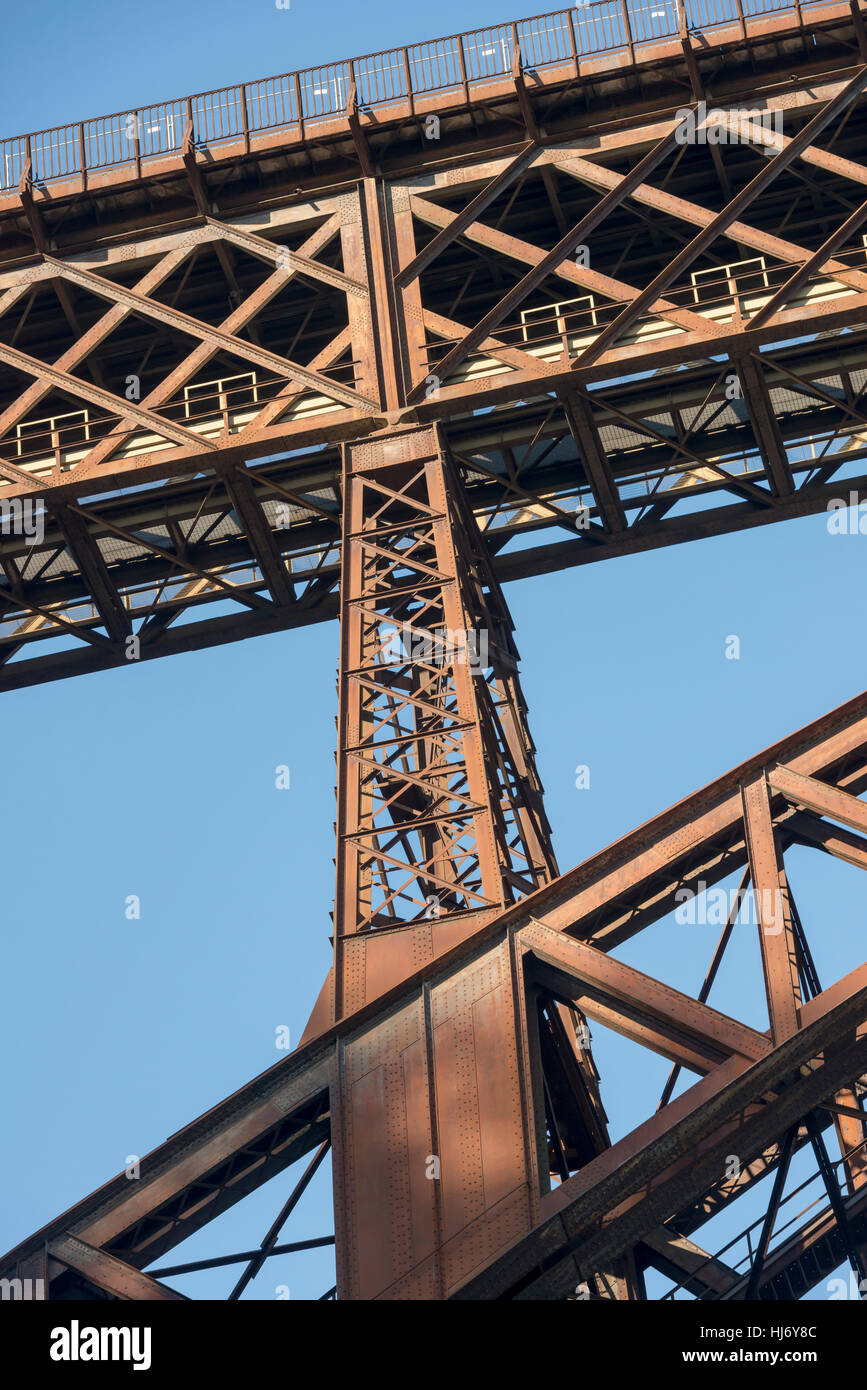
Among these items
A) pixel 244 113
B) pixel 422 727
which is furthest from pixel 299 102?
pixel 422 727

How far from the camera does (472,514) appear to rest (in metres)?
22.0

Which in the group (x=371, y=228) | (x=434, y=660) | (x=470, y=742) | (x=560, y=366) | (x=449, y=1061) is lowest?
(x=449, y=1061)

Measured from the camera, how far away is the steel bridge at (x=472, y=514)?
14.1 meters

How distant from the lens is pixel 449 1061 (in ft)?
47.9

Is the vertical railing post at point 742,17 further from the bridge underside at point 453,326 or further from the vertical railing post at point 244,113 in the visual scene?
the vertical railing post at point 244,113

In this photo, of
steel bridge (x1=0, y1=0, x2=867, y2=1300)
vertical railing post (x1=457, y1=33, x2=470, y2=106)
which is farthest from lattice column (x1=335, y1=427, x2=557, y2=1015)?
vertical railing post (x1=457, y1=33, x2=470, y2=106)

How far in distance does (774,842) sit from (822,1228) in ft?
25.3

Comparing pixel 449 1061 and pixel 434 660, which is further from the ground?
pixel 434 660

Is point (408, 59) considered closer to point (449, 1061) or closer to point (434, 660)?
point (434, 660)

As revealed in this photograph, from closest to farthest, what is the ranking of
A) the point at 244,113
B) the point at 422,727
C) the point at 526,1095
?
1. the point at 526,1095
2. the point at 422,727
3. the point at 244,113

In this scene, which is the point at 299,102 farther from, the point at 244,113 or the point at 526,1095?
the point at 526,1095

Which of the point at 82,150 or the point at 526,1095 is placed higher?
the point at 82,150
